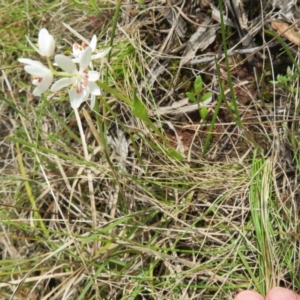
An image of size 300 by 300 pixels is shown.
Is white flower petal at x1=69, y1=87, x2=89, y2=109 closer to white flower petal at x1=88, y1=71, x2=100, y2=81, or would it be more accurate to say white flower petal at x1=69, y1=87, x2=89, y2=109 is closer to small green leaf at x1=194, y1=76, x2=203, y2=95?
white flower petal at x1=88, y1=71, x2=100, y2=81

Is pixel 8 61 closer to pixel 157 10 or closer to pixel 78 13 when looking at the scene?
pixel 78 13

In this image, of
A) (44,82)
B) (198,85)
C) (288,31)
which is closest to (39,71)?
(44,82)

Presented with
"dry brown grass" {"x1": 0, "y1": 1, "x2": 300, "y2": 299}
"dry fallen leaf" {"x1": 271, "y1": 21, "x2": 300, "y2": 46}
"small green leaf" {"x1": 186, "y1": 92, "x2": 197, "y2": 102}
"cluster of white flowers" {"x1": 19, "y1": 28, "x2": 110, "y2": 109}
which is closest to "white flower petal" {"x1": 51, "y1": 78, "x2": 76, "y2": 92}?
"cluster of white flowers" {"x1": 19, "y1": 28, "x2": 110, "y2": 109}

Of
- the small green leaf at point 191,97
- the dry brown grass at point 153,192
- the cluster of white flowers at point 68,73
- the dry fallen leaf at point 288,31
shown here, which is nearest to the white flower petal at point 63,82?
the cluster of white flowers at point 68,73

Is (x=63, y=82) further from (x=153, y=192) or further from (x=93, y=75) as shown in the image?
(x=153, y=192)

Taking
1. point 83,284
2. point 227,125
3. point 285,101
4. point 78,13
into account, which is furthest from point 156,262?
point 78,13

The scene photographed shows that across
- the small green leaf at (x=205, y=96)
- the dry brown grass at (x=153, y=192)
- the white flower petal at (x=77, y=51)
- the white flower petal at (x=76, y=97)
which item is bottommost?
the dry brown grass at (x=153, y=192)

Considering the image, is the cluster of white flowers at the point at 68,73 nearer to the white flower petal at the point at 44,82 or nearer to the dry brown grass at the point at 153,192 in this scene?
the white flower petal at the point at 44,82
